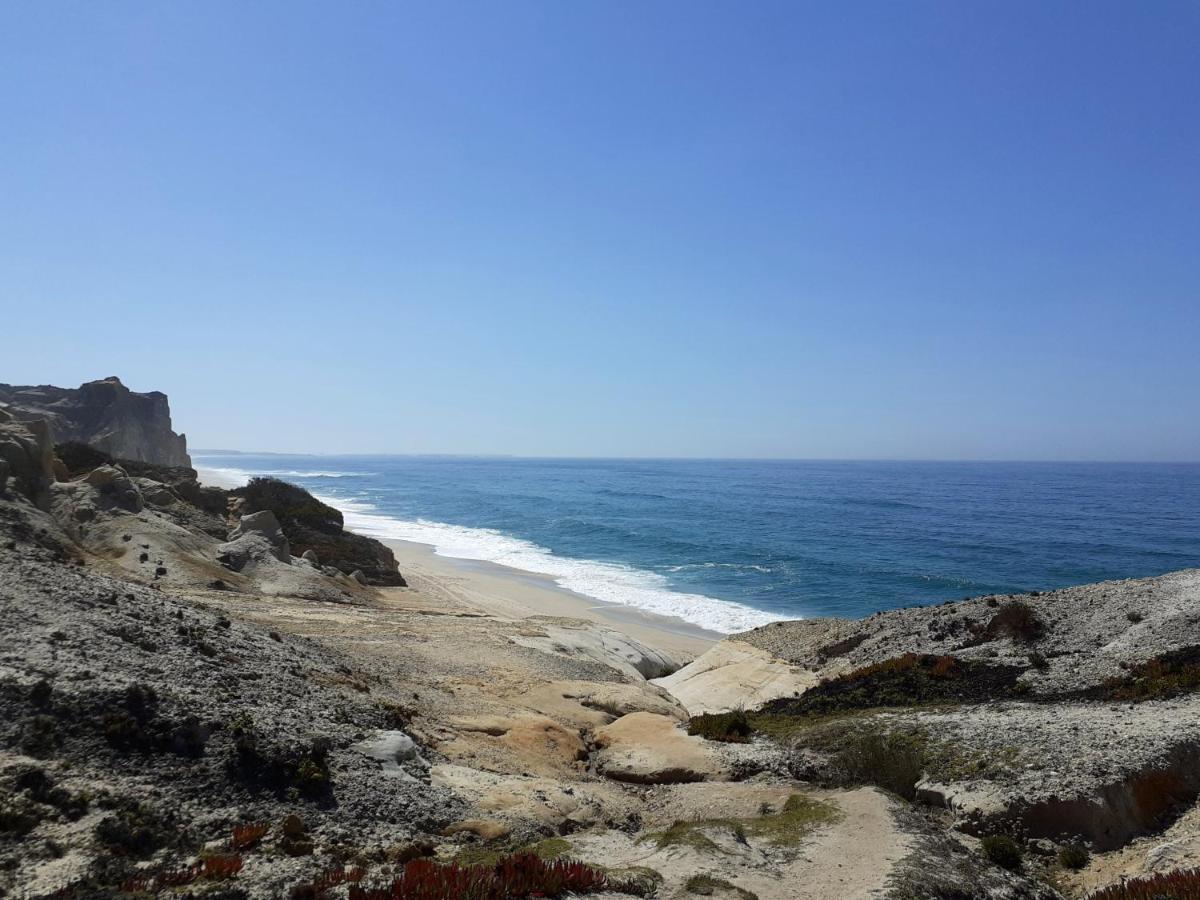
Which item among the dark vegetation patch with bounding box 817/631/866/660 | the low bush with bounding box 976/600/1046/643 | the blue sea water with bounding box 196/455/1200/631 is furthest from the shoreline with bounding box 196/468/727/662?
the low bush with bounding box 976/600/1046/643

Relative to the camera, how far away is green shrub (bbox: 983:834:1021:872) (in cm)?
1070

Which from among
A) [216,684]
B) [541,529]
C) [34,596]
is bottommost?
[541,529]

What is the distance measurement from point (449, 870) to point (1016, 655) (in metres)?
19.7

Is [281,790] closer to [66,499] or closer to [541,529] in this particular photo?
[66,499]

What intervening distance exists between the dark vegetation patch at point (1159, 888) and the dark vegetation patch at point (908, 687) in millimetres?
9045

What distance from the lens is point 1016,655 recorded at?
21.4 meters

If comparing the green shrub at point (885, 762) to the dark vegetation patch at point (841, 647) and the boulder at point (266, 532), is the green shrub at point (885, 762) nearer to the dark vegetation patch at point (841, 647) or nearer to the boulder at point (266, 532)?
the dark vegetation patch at point (841, 647)

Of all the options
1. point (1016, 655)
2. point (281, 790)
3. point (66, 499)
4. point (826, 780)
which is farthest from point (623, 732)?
point (66, 499)

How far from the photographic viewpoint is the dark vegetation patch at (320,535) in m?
39.3

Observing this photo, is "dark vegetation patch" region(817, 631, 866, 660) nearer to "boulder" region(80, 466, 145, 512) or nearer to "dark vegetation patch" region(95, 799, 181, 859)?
"dark vegetation patch" region(95, 799, 181, 859)

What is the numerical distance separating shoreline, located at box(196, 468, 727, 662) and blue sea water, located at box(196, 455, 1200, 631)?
1723mm

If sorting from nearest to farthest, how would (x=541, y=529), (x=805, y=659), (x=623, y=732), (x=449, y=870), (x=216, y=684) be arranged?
(x=449, y=870), (x=216, y=684), (x=623, y=732), (x=805, y=659), (x=541, y=529)

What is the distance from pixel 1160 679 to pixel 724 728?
10.5 metres

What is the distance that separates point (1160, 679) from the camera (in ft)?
54.5
